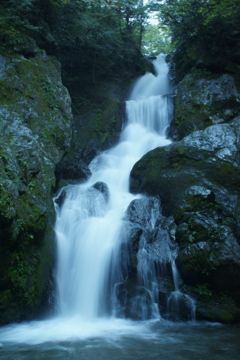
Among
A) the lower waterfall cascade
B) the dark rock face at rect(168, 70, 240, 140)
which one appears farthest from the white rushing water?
the dark rock face at rect(168, 70, 240, 140)

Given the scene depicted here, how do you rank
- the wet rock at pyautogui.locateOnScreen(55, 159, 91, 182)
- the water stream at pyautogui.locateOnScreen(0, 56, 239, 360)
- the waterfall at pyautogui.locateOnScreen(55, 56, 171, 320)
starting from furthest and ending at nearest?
the wet rock at pyautogui.locateOnScreen(55, 159, 91, 182) < the waterfall at pyautogui.locateOnScreen(55, 56, 171, 320) < the water stream at pyautogui.locateOnScreen(0, 56, 239, 360)

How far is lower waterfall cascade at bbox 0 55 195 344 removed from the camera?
5.96m

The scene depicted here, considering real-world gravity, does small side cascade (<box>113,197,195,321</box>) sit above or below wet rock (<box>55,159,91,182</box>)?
below

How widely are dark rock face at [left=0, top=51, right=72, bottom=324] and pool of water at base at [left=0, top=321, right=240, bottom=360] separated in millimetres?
1379

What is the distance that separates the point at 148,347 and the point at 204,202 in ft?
13.7

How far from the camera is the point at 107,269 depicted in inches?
279

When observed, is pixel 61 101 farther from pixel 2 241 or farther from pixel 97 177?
pixel 2 241

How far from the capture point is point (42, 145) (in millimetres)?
8859

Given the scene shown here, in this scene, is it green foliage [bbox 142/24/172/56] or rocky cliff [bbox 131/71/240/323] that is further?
green foliage [bbox 142/24/172/56]

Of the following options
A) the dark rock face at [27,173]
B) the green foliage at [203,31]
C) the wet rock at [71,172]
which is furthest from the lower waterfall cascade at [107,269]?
the green foliage at [203,31]

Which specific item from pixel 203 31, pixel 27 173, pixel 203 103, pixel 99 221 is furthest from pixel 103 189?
pixel 203 31

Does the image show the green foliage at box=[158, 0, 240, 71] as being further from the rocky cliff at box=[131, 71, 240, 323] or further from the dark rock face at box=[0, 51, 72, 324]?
the dark rock face at box=[0, 51, 72, 324]

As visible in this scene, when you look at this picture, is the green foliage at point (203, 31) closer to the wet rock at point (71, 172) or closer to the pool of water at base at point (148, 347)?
the wet rock at point (71, 172)

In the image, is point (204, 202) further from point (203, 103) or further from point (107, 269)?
point (203, 103)
